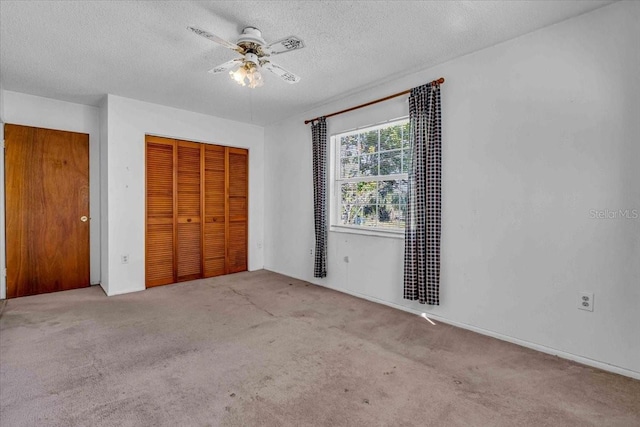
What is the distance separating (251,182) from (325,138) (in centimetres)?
170

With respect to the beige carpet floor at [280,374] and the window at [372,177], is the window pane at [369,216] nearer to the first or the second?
the window at [372,177]

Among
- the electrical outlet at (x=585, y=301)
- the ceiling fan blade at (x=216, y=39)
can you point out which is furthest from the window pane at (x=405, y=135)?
the electrical outlet at (x=585, y=301)

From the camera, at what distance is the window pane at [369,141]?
3658 millimetres

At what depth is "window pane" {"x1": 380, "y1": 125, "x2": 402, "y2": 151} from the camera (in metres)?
3.42

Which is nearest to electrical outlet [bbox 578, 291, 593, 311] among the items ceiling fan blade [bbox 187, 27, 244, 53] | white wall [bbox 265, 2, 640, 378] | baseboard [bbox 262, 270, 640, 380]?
white wall [bbox 265, 2, 640, 378]

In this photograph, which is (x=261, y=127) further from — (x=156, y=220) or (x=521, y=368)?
(x=521, y=368)

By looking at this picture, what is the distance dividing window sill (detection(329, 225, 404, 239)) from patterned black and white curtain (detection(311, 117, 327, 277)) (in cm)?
17

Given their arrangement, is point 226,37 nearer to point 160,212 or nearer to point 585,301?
point 160,212

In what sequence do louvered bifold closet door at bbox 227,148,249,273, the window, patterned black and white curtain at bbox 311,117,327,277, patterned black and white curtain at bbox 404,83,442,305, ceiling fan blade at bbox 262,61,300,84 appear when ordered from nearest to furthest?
1. ceiling fan blade at bbox 262,61,300,84
2. patterned black and white curtain at bbox 404,83,442,305
3. the window
4. patterned black and white curtain at bbox 311,117,327,277
5. louvered bifold closet door at bbox 227,148,249,273

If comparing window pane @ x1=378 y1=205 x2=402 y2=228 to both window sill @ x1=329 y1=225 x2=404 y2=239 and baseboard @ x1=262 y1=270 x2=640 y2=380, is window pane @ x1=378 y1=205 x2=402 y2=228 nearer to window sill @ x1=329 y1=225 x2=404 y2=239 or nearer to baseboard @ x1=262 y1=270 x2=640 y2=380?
window sill @ x1=329 y1=225 x2=404 y2=239

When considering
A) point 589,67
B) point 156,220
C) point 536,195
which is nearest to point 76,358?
point 156,220

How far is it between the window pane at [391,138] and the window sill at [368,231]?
0.94 metres

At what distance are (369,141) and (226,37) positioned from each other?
6.28 feet

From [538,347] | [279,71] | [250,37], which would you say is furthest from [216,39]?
[538,347]
